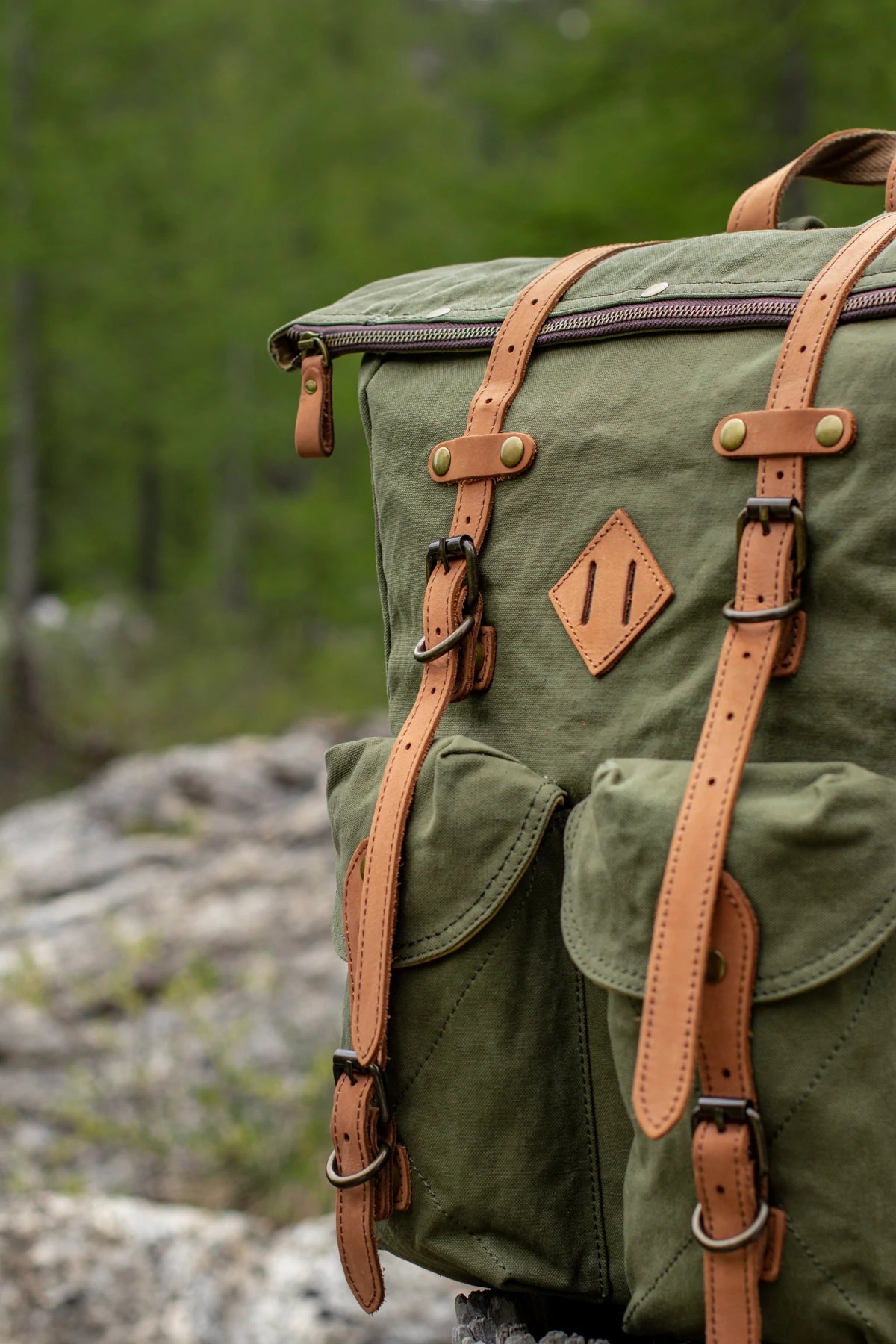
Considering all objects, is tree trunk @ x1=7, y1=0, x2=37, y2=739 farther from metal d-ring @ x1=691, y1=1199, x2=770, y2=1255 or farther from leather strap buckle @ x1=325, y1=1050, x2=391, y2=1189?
metal d-ring @ x1=691, y1=1199, x2=770, y2=1255

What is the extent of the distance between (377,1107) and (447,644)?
517 mm

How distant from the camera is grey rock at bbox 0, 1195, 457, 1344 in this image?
2.75m

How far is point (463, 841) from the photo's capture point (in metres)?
1.34

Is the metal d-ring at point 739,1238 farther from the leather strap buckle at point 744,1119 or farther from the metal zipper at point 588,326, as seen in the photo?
the metal zipper at point 588,326

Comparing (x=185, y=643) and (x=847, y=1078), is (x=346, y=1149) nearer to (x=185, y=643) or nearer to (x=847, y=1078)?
(x=847, y=1078)

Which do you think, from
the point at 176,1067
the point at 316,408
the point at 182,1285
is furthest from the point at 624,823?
the point at 176,1067

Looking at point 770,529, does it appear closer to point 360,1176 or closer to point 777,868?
point 777,868

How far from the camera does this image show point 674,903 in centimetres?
114

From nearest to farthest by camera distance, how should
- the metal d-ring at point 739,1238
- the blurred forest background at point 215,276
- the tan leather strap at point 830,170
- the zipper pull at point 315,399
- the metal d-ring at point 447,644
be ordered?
1. the metal d-ring at point 739,1238
2. the metal d-ring at point 447,644
3. the tan leather strap at point 830,170
4. the zipper pull at point 315,399
5. the blurred forest background at point 215,276

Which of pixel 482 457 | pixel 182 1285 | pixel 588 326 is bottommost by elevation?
pixel 182 1285

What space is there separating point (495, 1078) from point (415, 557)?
61cm

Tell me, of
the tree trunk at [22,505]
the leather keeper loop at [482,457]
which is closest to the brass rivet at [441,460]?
the leather keeper loop at [482,457]

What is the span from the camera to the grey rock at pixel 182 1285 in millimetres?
2752

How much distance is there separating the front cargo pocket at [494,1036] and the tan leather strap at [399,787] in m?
0.03
